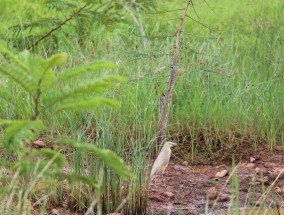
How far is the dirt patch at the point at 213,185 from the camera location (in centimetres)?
532

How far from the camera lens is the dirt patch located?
17.5 ft

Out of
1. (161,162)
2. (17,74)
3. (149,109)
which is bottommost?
(161,162)

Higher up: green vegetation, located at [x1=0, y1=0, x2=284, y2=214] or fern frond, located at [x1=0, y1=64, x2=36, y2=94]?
fern frond, located at [x1=0, y1=64, x2=36, y2=94]

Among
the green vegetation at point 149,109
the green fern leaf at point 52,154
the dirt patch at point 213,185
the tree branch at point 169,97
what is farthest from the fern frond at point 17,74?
the tree branch at point 169,97

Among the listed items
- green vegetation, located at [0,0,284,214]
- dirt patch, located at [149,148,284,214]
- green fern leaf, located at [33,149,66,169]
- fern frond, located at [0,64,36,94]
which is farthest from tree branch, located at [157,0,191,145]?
fern frond, located at [0,64,36,94]

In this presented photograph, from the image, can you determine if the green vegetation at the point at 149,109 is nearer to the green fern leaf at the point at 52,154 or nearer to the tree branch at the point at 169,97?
the tree branch at the point at 169,97

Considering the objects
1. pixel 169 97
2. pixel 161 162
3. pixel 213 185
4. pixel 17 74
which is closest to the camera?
pixel 17 74

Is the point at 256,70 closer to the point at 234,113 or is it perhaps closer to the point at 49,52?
the point at 234,113

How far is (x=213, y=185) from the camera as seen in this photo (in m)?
5.81

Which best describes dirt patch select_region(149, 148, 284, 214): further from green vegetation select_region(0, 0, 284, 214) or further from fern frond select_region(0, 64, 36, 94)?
A: fern frond select_region(0, 64, 36, 94)

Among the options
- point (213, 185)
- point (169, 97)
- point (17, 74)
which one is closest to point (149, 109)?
point (169, 97)

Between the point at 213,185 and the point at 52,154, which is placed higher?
the point at 52,154

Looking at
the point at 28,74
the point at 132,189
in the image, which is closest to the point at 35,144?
the point at 132,189

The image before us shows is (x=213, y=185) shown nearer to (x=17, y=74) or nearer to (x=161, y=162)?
(x=161, y=162)
